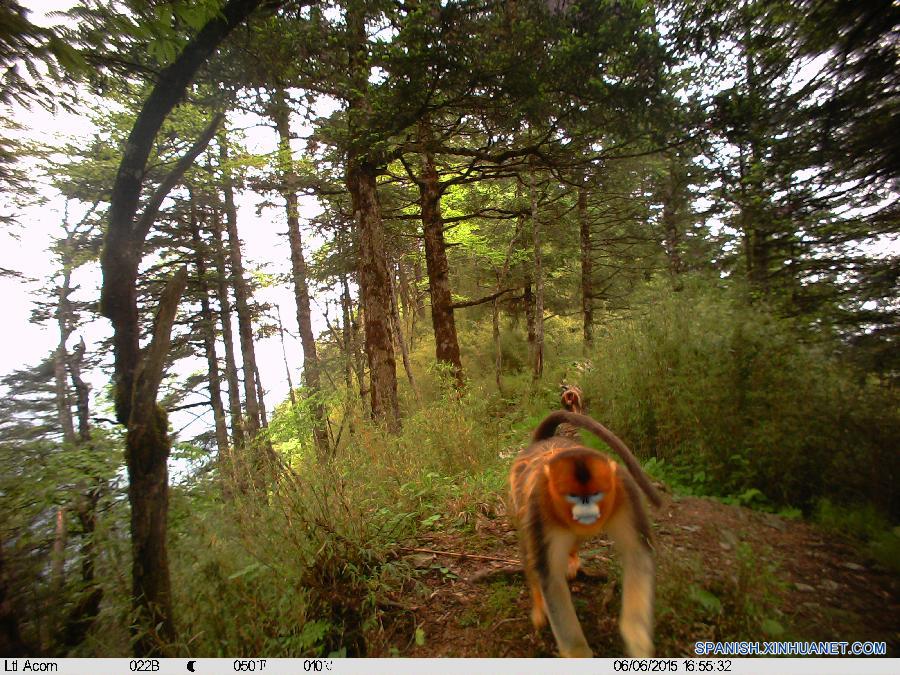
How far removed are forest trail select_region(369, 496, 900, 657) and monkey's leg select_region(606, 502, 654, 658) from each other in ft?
1.50

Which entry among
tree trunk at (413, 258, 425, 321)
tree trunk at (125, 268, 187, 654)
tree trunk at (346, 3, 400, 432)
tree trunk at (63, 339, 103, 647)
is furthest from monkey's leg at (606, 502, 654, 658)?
tree trunk at (413, 258, 425, 321)

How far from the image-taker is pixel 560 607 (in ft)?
6.64

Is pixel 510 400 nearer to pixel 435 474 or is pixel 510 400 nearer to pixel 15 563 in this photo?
pixel 435 474

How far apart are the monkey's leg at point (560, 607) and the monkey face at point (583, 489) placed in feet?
0.59

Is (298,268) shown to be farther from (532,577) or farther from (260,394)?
(532,577)

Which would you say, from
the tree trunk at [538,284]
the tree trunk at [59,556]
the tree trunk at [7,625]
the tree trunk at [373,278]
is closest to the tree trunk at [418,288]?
the tree trunk at [538,284]

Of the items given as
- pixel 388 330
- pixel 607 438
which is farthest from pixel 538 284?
pixel 607 438

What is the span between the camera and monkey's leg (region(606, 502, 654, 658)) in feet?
6.21

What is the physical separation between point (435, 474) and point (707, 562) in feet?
8.52

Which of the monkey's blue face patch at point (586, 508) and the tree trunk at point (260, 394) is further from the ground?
the monkey's blue face patch at point (586, 508)

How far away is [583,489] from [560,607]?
2.23 ft

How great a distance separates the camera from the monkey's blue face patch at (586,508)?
1.92 meters

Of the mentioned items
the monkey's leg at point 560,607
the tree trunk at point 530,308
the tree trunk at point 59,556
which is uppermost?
the tree trunk at point 530,308

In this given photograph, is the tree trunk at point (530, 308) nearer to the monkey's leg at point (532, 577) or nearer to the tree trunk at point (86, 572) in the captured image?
the monkey's leg at point (532, 577)
